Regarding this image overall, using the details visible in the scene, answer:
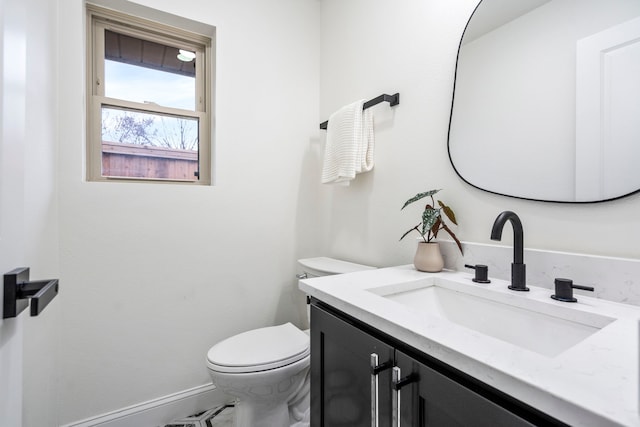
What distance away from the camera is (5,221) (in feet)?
1.56

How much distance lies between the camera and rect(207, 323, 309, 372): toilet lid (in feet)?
3.80

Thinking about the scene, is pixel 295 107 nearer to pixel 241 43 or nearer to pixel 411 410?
pixel 241 43

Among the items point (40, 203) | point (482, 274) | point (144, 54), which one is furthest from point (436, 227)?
point (144, 54)

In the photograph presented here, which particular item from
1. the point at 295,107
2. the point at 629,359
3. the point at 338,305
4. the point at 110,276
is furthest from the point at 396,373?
the point at 295,107

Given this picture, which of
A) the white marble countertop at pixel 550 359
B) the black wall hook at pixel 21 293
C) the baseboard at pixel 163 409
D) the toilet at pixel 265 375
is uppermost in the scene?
the black wall hook at pixel 21 293

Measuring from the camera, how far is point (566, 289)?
729mm

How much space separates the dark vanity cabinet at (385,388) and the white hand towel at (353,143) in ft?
2.52

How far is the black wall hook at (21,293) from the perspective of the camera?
46 centimetres

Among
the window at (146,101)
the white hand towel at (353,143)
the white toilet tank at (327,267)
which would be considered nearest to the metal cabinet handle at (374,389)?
the white toilet tank at (327,267)

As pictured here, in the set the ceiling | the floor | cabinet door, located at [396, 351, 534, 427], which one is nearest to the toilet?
the floor

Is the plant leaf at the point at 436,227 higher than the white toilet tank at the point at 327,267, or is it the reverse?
the plant leaf at the point at 436,227

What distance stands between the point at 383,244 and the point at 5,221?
1290mm

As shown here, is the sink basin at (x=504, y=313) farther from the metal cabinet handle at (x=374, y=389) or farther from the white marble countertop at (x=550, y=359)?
the metal cabinet handle at (x=374, y=389)

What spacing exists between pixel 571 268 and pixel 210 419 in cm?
169
